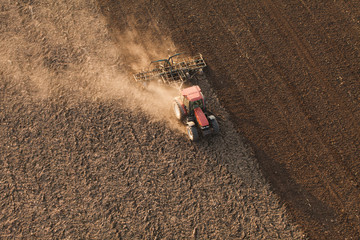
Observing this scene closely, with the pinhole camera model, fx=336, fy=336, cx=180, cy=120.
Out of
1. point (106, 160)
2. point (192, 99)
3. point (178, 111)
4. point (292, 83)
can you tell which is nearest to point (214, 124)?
point (192, 99)

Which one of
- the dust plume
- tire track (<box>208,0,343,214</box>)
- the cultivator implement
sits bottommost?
tire track (<box>208,0,343,214</box>)

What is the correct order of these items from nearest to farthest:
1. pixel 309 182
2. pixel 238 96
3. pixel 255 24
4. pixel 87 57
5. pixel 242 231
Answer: pixel 242 231 < pixel 309 182 < pixel 238 96 < pixel 87 57 < pixel 255 24

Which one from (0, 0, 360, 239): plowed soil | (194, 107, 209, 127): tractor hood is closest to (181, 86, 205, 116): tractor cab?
(194, 107, 209, 127): tractor hood

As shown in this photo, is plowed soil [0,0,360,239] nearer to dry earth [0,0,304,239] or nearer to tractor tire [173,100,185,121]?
dry earth [0,0,304,239]

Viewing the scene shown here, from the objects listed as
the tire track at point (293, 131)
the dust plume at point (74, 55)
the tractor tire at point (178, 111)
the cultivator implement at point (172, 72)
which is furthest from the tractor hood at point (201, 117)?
the tire track at point (293, 131)

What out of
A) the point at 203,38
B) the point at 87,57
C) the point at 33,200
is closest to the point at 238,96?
the point at 203,38

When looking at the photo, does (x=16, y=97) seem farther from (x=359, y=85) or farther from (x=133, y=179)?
(x=359, y=85)
